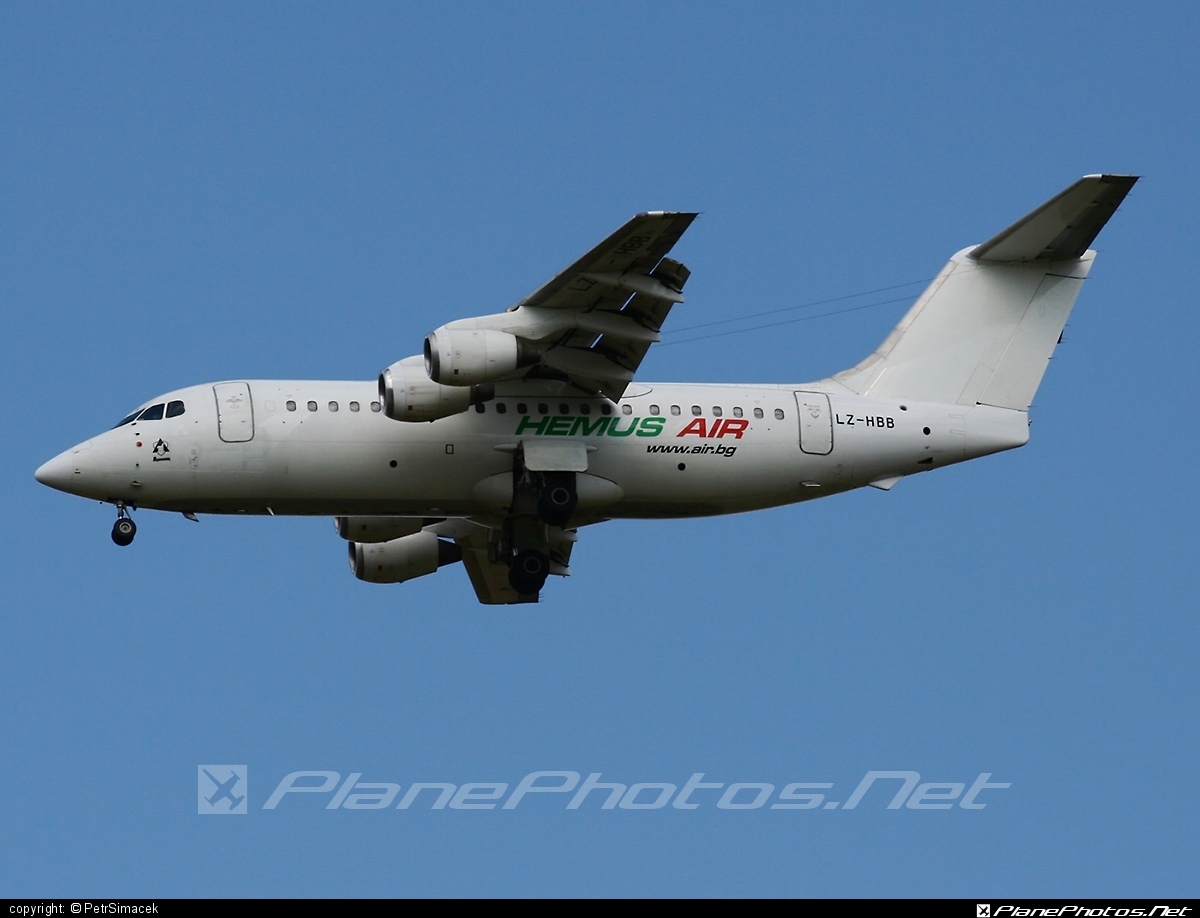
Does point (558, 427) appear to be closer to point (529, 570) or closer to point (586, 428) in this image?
point (586, 428)

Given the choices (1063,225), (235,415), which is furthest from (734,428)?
(235,415)

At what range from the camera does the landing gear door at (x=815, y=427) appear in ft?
78.7

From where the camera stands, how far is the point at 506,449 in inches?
917

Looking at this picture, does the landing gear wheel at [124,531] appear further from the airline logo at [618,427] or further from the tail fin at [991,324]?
the tail fin at [991,324]

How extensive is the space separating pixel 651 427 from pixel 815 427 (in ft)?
6.08

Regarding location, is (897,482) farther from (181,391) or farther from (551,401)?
(181,391)

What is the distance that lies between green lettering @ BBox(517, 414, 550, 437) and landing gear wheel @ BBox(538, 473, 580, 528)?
1.67ft

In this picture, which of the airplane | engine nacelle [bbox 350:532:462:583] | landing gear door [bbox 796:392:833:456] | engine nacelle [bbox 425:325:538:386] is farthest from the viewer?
engine nacelle [bbox 350:532:462:583]

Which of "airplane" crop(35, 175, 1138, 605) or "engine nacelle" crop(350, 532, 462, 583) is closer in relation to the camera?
"airplane" crop(35, 175, 1138, 605)

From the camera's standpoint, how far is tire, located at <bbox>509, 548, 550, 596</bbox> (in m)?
23.9

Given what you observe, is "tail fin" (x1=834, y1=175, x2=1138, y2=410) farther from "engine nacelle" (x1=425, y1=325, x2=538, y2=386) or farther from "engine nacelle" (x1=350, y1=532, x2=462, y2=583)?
"engine nacelle" (x1=350, y1=532, x2=462, y2=583)

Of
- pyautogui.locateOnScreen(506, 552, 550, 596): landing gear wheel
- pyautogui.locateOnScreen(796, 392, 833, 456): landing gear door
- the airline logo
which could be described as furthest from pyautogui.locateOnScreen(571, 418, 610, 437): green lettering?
pyautogui.locateOnScreen(796, 392, 833, 456): landing gear door

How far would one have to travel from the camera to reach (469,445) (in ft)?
76.0

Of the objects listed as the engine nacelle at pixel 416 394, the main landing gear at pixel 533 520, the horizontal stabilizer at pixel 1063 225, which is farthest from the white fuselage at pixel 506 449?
the horizontal stabilizer at pixel 1063 225
